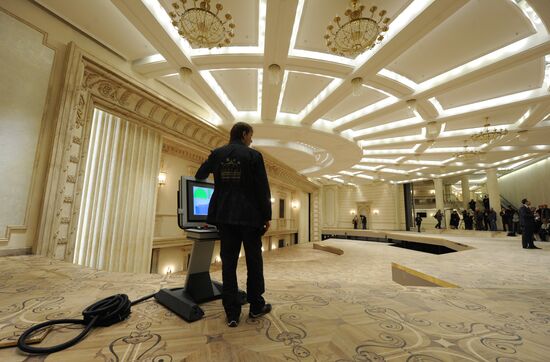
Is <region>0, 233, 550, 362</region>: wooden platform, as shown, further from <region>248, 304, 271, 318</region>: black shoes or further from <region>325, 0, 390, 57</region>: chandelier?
<region>325, 0, 390, 57</region>: chandelier

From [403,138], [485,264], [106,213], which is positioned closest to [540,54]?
[485,264]

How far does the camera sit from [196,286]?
2.00 metres

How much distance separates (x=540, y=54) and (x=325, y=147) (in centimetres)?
593

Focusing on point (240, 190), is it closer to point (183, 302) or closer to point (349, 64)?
point (183, 302)

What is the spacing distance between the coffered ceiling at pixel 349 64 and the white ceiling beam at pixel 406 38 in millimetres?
17

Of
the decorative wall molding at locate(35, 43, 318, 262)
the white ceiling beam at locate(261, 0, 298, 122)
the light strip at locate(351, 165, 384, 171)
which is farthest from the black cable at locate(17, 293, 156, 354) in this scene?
the light strip at locate(351, 165, 384, 171)

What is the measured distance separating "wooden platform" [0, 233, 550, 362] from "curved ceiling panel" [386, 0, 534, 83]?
409 centimetres

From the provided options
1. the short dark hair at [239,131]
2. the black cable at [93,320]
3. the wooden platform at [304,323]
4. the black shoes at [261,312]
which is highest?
the short dark hair at [239,131]

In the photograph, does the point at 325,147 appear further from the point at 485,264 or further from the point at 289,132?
the point at 485,264

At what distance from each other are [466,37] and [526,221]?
6.66m

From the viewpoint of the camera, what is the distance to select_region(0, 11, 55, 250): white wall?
10.4ft

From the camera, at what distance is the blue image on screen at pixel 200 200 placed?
6.57ft

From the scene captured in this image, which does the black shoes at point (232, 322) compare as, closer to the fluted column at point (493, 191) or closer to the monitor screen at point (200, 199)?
the monitor screen at point (200, 199)

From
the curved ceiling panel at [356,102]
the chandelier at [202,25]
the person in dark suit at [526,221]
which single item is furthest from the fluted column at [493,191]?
the chandelier at [202,25]
